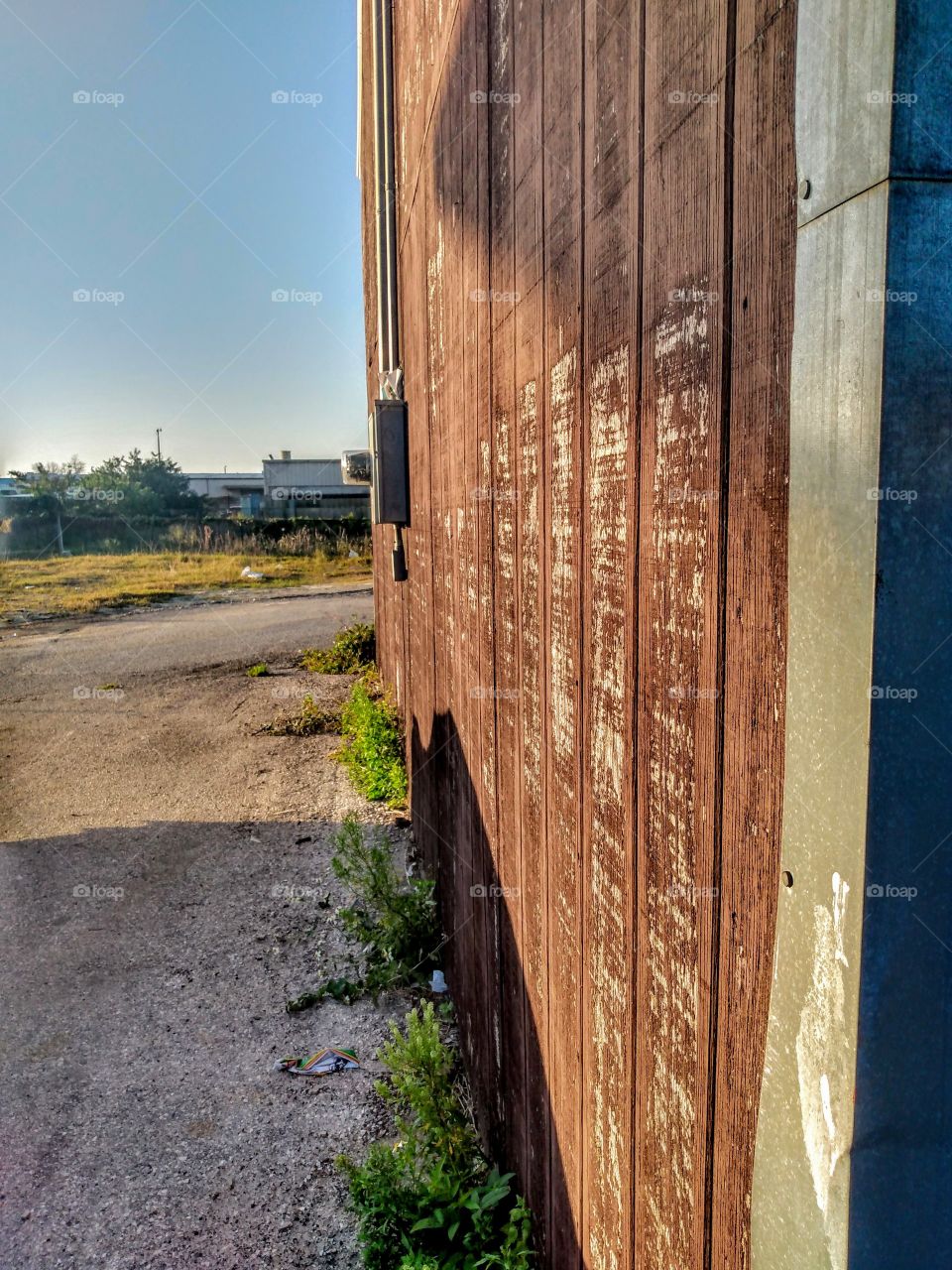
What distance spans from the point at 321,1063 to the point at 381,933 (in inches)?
29.4

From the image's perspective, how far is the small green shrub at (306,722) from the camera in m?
7.49

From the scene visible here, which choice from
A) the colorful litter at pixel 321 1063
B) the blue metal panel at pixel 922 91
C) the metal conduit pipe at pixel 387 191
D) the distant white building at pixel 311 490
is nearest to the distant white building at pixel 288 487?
the distant white building at pixel 311 490

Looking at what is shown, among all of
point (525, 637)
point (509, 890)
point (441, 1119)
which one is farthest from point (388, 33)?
point (441, 1119)

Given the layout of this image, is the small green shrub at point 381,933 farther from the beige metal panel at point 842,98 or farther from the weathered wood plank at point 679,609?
the beige metal panel at point 842,98

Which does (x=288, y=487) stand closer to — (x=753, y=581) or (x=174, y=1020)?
(x=174, y=1020)

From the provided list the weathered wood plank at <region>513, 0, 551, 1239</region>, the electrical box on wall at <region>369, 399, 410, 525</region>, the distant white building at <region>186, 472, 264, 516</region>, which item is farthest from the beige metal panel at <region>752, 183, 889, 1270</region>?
the distant white building at <region>186, 472, 264, 516</region>

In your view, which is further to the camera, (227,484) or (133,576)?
(227,484)

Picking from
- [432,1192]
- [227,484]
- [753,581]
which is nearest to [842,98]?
[753,581]

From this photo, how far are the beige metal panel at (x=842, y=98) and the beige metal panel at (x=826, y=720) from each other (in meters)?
0.02

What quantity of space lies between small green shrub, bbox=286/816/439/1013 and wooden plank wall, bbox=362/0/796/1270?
1.33 metres

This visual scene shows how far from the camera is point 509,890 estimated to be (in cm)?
204

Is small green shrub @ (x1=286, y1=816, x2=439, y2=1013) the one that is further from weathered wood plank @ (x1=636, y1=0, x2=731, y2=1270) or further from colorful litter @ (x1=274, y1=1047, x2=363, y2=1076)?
weathered wood plank @ (x1=636, y1=0, x2=731, y2=1270)

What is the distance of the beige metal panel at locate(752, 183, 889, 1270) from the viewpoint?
0.60 meters

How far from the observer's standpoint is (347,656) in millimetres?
10094
